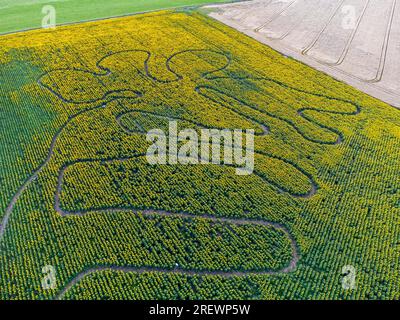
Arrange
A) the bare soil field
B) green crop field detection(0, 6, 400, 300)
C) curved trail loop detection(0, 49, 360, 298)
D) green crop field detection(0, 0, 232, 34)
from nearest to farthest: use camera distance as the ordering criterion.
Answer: green crop field detection(0, 6, 400, 300), curved trail loop detection(0, 49, 360, 298), the bare soil field, green crop field detection(0, 0, 232, 34)

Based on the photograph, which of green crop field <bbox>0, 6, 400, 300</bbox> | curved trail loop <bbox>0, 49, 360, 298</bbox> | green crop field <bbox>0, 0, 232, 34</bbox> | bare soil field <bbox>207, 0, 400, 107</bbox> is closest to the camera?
green crop field <bbox>0, 6, 400, 300</bbox>

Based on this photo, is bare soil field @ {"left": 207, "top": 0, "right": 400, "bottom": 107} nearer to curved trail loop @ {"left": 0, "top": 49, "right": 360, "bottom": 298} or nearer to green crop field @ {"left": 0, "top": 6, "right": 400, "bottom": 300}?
green crop field @ {"left": 0, "top": 6, "right": 400, "bottom": 300}

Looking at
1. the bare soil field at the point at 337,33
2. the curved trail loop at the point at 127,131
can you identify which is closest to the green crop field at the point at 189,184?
the curved trail loop at the point at 127,131

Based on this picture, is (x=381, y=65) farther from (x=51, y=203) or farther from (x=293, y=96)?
(x=51, y=203)

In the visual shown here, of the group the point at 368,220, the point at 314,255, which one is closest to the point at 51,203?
the point at 314,255

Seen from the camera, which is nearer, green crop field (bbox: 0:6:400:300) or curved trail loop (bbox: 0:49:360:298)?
green crop field (bbox: 0:6:400:300)

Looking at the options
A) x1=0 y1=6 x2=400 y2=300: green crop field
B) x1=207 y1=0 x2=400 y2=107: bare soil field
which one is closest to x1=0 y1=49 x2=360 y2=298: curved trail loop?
x1=0 y1=6 x2=400 y2=300: green crop field
